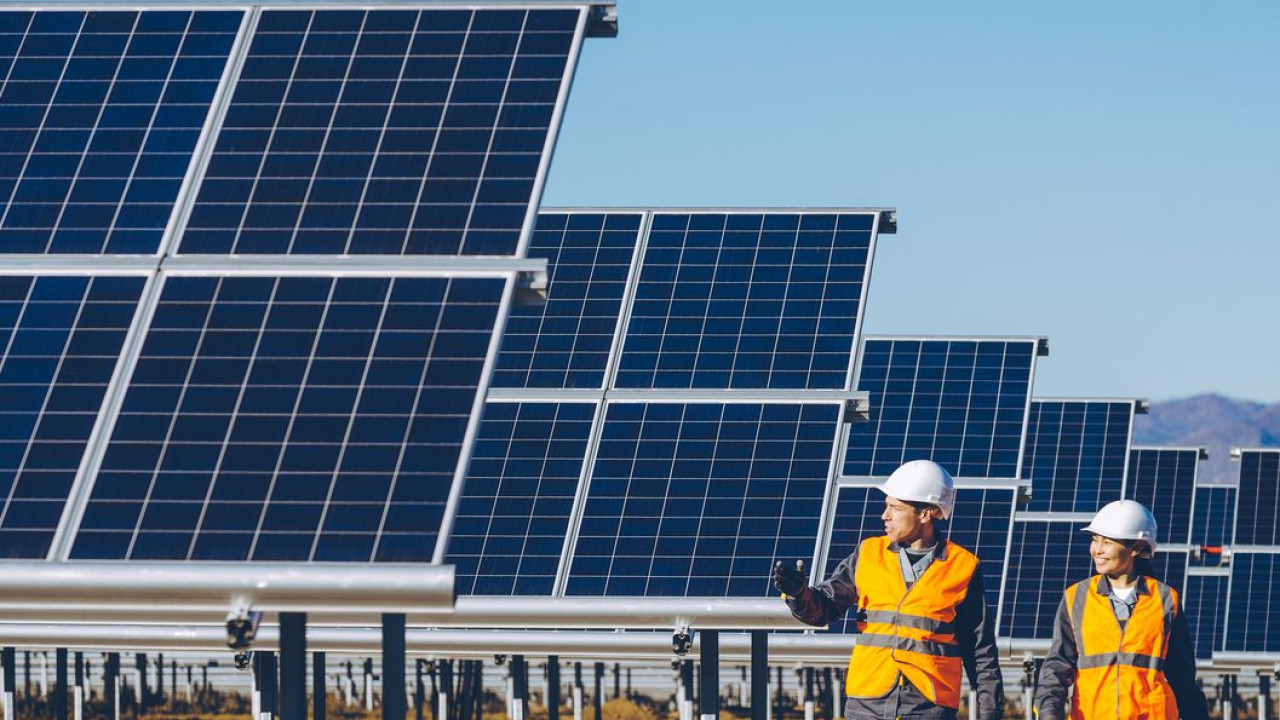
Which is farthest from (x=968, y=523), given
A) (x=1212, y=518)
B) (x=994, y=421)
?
(x=1212, y=518)

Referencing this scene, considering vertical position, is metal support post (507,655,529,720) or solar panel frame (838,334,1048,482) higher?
solar panel frame (838,334,1048,482)

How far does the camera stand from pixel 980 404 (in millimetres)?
43906

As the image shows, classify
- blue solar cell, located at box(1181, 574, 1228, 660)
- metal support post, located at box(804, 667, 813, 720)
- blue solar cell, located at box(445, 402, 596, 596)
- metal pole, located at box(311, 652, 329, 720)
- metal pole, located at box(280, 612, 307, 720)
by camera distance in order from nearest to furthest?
metal pole, located at box(280, 612, 307, 720), metal pole, located at box(311, 652, 329, 720), blue solar cell, located at box(445, 402, 596, 596), metal support post, located at box(804, 667, 813, 720), blue solar cell, located at box(1181, 574, 1228, 660)

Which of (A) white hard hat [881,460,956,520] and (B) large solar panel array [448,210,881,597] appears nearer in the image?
(A) white hard hat [881,460,956,520]

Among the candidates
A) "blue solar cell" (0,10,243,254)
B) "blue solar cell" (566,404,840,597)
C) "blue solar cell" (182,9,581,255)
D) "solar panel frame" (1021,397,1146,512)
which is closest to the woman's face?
"blue solar cell" (182,9,581,255)

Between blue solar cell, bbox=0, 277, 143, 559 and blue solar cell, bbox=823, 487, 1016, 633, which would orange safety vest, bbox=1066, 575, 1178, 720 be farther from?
blue solar cell, bbox=823, 487, 1016, 633

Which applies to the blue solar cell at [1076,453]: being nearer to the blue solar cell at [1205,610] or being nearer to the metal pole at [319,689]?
the blue solar cell at [1205,610]

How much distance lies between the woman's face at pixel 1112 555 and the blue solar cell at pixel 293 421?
4.38m

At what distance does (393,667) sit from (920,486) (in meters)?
4.53

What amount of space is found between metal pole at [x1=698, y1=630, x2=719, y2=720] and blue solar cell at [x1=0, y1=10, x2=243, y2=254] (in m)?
8.28

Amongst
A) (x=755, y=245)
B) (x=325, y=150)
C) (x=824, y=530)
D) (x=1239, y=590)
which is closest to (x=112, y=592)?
(x=325, y=150)

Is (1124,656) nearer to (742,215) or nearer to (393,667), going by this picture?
(393,667)

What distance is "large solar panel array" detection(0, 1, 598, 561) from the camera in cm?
1602

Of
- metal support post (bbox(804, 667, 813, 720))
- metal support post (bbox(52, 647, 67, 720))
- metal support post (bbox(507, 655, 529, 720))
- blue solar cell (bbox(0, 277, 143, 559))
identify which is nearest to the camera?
blue solar cell (bbox(0, 277, 143, 559))
